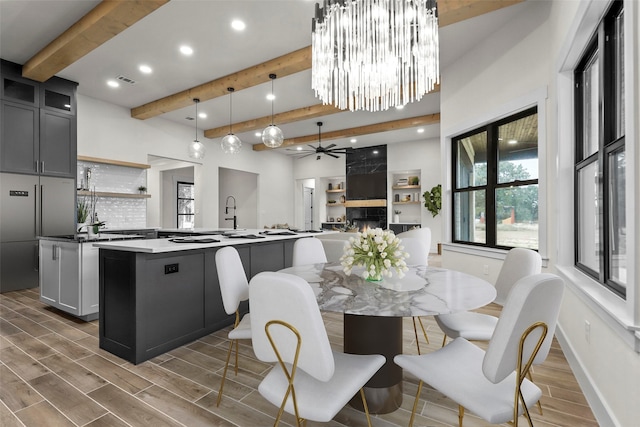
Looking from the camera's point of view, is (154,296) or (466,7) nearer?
(154,296)

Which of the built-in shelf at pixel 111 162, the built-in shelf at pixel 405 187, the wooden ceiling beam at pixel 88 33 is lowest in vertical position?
the built-in shelf at pixel 405 187

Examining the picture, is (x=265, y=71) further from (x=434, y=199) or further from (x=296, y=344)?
(x=434, y=199)

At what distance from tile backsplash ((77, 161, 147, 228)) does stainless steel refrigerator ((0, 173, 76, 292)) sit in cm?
61

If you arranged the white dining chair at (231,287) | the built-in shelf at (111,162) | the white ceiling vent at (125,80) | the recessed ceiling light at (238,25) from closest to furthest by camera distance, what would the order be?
the white dining chair at (231,287) → the recessed ceiling light at (238,25) → the white ceiling vent at (125,80) → the built-in shelf at (111,162)

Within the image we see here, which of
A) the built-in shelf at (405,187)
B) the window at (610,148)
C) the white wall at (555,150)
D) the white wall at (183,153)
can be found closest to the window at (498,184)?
the white wall at (555,150)

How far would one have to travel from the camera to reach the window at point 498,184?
3.41m

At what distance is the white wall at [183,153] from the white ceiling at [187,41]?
1.42 ft

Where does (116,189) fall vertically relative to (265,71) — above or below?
below

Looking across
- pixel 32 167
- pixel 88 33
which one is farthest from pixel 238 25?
pixel 32 167

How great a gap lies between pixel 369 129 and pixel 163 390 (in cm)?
651

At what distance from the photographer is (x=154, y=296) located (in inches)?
96.6

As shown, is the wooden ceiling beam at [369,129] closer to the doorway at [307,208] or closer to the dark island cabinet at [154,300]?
the doorway at [307,208]

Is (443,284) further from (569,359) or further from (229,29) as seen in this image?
(229,29)

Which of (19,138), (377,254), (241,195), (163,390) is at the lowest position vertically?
(163,390)
